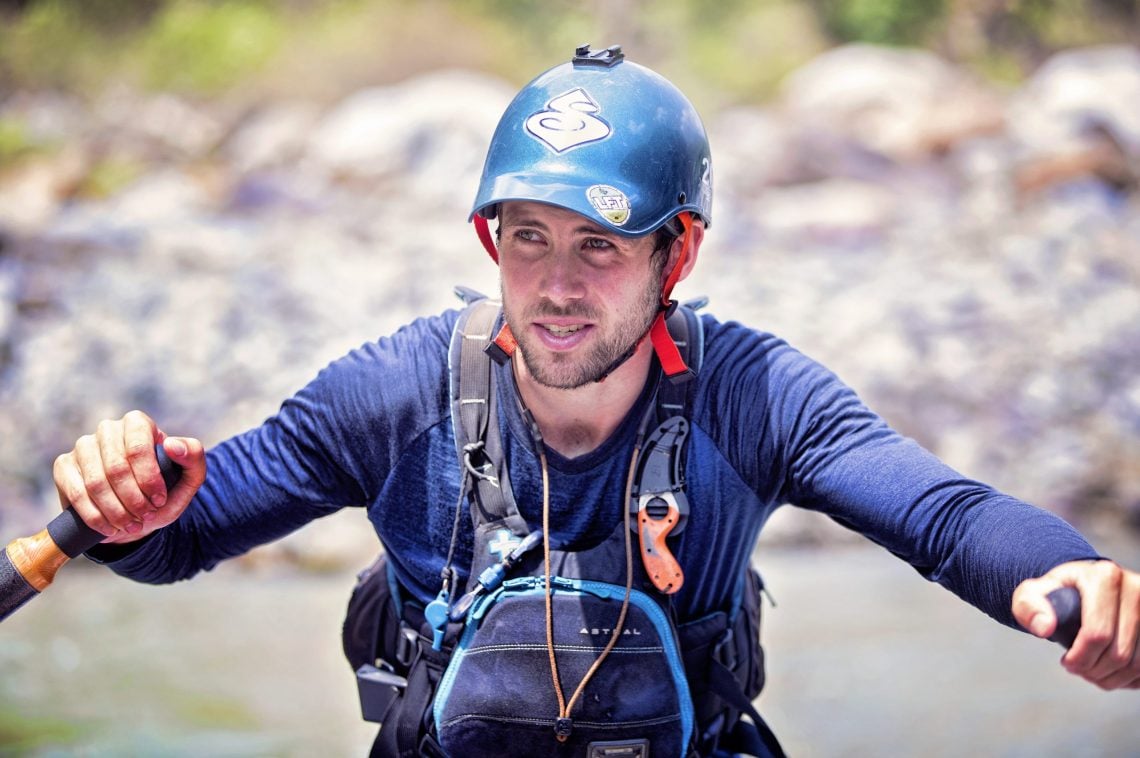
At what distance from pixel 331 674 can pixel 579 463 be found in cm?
339

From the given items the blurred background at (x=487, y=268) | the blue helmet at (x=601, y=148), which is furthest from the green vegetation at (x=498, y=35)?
the blue helmet at (x=601, y=148)

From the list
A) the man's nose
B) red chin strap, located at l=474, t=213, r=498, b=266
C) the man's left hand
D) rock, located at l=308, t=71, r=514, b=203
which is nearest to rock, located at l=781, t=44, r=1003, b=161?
rock, located at l=308, t=71, r=514, b=203

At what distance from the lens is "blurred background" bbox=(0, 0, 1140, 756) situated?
17.5 ft

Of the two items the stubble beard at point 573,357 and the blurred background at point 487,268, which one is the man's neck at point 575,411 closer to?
the stubble beard at point 573,357

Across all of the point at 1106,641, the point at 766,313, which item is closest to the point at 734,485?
the point at 1106,641

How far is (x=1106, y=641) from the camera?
5.47ft

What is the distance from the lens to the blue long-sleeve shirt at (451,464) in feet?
7.55

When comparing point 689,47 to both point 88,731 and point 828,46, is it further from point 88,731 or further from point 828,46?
point 88,731

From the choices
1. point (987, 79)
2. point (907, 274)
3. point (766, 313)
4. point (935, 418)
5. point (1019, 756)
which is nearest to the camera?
point (1019, 756)

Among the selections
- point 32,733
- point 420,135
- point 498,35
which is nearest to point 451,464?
point 32,733

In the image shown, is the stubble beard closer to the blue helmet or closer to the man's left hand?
the blue helmet

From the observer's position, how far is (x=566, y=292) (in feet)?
7.51

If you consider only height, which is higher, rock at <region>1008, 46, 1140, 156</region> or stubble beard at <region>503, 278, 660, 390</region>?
rock at <region>1008, 46, 1140, 156</region>

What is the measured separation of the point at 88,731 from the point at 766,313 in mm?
5553
